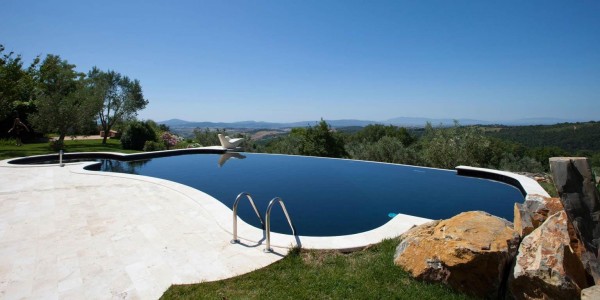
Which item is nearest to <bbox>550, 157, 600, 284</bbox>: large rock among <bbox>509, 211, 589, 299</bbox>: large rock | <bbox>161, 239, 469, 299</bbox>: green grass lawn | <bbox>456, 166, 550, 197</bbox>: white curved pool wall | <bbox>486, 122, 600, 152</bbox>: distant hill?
<bbox>509, 211, 589, 299</bbox>: large rock

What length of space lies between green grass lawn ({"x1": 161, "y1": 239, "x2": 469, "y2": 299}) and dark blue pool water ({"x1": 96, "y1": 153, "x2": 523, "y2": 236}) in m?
1.99

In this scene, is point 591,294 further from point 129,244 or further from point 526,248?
point 129,244

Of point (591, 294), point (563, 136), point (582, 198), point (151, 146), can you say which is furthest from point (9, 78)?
point (563, 136)

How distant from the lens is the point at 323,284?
407 centimetres

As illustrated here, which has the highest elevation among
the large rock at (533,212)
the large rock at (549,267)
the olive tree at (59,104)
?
the olive tree at (59,104)

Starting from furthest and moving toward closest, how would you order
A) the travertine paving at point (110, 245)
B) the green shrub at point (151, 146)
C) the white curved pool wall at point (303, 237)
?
the green shrub at point (151, 146) < the white curved pool wall at point (303, 237) < the travertine paving at point (110, 245)

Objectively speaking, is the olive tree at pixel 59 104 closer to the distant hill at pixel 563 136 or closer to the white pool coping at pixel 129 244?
the white pool coping at pixel 129 244

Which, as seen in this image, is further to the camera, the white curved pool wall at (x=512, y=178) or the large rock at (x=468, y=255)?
the white curved pool wall at (x=512, y=178)

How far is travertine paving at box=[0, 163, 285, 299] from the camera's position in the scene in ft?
13.6

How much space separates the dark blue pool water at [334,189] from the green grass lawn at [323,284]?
1.99m

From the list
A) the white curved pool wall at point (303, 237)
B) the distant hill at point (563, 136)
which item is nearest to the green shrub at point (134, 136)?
the white curved pool wall at point (303, 237)

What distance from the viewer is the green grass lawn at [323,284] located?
3.82 metres

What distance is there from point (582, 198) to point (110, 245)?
692 cm

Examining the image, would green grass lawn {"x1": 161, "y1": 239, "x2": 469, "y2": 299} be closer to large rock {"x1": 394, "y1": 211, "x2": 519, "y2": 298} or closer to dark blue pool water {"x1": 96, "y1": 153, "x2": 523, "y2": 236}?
large rock {"x1": 394, "y1": 211, "x2": 519, "y2": 298}
